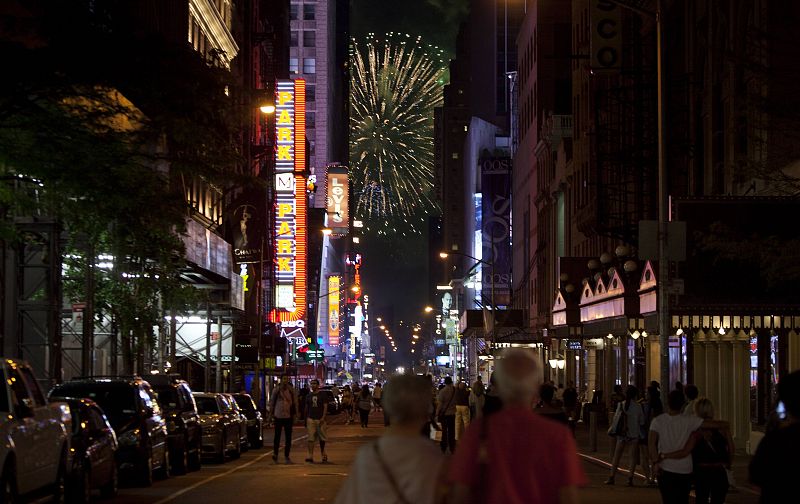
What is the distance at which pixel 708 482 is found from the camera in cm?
1491

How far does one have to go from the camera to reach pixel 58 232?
1153 inches

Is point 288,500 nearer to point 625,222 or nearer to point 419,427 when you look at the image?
point 419,427

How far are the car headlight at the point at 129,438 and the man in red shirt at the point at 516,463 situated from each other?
55.1ft

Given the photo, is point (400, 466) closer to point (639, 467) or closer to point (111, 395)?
point (111, 395)

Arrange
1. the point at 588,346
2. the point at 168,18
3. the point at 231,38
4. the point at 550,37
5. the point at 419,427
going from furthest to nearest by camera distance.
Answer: the point at 550,37, the point at 231,38, the point at 588,346, the point at 168,18, the point at 419,427

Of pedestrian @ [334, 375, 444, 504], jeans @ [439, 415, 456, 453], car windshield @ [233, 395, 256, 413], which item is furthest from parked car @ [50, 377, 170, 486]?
pedestrian @ [334, 375, 444, 504]

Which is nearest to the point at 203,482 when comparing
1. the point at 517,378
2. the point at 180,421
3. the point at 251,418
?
the point at 180,421

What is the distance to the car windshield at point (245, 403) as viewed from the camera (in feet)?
128

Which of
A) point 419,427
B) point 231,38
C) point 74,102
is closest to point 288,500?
point 74,102

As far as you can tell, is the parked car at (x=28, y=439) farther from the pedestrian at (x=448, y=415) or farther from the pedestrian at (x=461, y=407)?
the pedestrian at (x=461, y=407)

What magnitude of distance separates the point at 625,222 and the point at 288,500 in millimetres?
27920

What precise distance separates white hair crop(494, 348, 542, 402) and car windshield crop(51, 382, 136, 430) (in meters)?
17.2

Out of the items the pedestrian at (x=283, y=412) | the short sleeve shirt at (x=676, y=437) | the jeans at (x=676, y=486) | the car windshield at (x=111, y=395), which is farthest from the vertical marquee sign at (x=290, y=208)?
the jeans at (x=676, y=486)

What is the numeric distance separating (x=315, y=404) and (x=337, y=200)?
134 m
